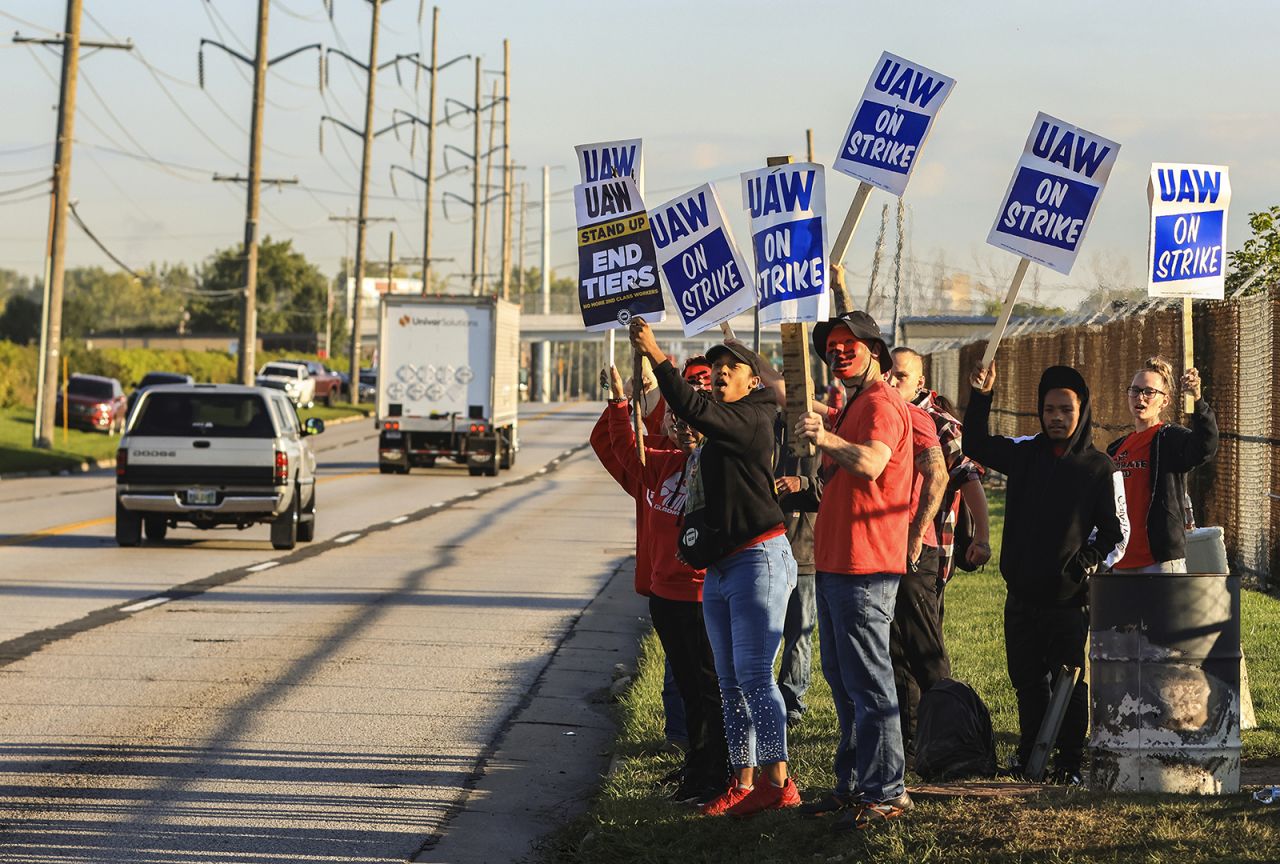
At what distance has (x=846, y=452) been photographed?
677 centimetres

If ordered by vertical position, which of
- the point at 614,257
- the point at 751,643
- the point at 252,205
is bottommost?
the point at 751,643

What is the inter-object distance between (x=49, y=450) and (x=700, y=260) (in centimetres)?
3636

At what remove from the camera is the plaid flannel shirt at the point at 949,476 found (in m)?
8.64

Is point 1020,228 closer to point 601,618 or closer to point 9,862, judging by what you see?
point 9,862

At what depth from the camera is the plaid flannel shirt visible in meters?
8.64

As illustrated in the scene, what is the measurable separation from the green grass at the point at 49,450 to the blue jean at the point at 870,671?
1320 inches

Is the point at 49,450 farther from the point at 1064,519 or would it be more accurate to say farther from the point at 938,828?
the point at 938,828

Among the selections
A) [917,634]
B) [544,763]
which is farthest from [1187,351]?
[544,763]

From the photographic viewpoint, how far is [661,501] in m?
8.13

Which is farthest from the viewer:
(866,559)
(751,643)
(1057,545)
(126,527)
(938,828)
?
(126,527)

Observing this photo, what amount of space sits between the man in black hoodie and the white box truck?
100ft

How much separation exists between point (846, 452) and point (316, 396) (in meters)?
77.6

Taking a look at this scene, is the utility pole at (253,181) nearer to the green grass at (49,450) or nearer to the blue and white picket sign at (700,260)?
the green grass at (49,450)

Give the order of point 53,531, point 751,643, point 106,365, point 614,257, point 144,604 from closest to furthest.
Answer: point 751,643 < point 614,257 < point 144,604 < point 53,531 < point 106,365
